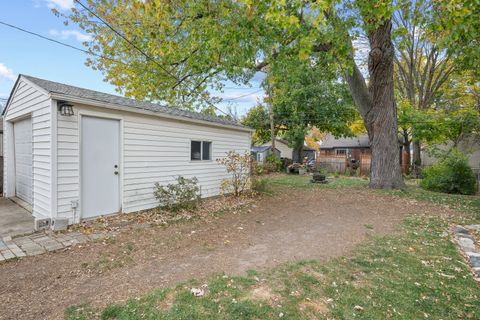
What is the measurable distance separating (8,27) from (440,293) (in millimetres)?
10684

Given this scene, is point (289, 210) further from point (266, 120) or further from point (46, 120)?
point (266, 120)

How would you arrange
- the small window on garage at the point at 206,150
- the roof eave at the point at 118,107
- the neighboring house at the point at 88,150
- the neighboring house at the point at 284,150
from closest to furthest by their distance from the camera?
the roof eave at the point at 118,107
the neighboring house at the point at 88,150
the small window on garage at the point at 206,150
the neighboring house at the point at 284,150

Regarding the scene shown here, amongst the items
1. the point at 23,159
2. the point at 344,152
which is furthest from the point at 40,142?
the point at 344,152

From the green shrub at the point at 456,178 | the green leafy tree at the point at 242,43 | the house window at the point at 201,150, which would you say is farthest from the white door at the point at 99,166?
the green shrub at the point at 456,178

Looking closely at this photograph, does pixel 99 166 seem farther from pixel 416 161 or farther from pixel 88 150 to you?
pixel 416 161

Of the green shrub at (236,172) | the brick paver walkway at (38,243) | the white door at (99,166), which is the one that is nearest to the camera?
the brick paver walkway at (38,243)

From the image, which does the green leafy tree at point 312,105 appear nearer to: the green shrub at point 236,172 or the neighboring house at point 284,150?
the green shrub at point 236,172

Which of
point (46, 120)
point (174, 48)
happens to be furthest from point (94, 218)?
point (174, 48)

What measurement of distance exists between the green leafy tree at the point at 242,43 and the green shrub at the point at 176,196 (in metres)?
3.70

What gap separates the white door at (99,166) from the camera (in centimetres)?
520

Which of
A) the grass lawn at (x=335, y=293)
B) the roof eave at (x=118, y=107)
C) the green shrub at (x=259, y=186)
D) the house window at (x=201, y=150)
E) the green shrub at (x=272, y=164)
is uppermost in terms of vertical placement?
the roof eave at (x=118, y=107)

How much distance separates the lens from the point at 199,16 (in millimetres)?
7492

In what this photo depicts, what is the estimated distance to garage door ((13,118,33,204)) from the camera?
20.6 ft

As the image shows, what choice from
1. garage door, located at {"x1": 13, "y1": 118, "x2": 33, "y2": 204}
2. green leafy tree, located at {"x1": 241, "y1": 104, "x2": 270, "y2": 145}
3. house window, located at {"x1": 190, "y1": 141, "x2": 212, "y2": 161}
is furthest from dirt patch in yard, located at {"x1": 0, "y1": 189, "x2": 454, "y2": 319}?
green leafy tree, located at {"x1": 241, "y1": 104, "x2": 270, "y2": 145}
